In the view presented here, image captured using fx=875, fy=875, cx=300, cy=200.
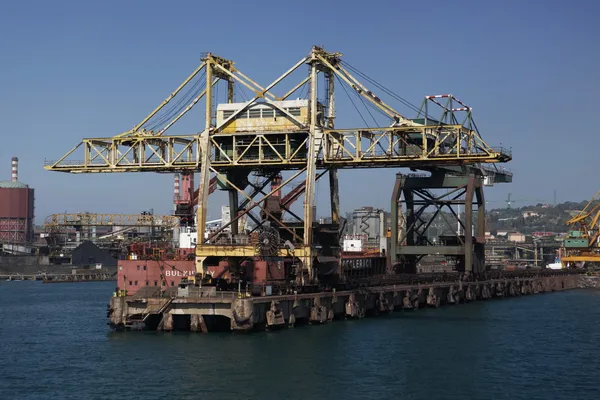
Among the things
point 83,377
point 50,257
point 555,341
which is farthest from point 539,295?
point 50,257

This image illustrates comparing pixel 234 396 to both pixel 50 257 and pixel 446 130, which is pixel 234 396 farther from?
pixel 50 257

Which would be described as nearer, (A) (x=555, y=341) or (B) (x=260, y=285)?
(A) (x=555, y=341)

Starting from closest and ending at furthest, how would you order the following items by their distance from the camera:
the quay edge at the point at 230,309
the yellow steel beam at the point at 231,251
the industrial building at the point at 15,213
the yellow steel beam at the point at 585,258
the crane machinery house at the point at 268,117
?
the quay edge at the point at 230,309, the yellow steel beam at the point at 231,251, the crane machinery house at the point at 268,117, the yellow steel beam at the point at 585,258, the industrial building at the point at 15,213

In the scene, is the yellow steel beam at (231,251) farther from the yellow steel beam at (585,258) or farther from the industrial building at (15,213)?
the industrial building at (15,213)

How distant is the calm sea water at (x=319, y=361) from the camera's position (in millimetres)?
33438

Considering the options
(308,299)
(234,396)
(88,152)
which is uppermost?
(88,152)

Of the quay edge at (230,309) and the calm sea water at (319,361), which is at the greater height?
the quay edge at (230,309)

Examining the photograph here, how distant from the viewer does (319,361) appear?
129 ft

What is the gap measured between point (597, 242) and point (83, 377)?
95484 mm

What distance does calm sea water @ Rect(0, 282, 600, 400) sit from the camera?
110 ft

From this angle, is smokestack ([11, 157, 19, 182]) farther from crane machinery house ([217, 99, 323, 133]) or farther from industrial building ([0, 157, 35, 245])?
crane machinery house ([217, 99, 323, 133])

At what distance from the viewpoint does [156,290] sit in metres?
49.3

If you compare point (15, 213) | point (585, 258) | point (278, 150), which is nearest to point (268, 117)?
point (278, 150)

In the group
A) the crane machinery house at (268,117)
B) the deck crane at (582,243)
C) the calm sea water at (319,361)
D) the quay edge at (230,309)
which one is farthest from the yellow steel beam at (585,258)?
the crane machinery house at (268,117)
